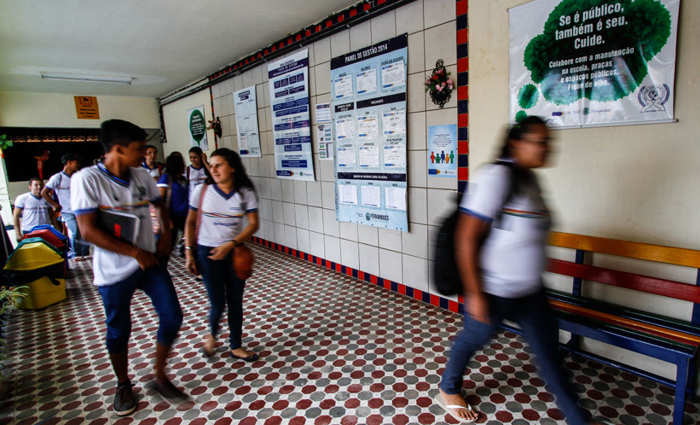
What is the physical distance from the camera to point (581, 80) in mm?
2232

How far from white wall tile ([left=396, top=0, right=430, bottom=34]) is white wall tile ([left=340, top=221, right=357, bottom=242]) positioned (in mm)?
1810

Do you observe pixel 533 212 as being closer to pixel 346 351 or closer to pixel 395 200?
pixel 346 351

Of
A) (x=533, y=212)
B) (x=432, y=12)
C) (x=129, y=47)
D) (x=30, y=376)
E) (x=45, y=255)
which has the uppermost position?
(x=129, y=47)

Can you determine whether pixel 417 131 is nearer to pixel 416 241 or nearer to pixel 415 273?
pixel 416 241

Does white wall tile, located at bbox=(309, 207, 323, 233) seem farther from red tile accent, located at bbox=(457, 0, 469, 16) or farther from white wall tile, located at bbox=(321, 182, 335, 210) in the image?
red tile accent, located at bbox=(457, 0, 469, 16)

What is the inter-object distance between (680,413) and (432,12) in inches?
117

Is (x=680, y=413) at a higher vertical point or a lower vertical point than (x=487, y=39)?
lower

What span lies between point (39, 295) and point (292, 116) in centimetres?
330

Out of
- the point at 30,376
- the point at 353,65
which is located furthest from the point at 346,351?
the point at 353,65

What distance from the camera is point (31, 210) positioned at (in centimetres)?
487

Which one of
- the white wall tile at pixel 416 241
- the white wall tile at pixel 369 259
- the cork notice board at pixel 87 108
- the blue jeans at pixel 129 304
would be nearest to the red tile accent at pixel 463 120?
the white wall tile at pixel 416 241

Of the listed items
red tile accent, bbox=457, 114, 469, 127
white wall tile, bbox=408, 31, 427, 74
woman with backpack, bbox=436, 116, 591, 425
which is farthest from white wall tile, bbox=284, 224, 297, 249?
woman with backpack, bbox=436, 116, 591, 425

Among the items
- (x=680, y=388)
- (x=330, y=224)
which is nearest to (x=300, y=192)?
(x=330, y=224)

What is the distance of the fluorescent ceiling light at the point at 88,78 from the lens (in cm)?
590
